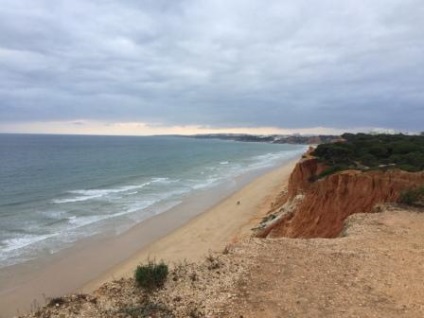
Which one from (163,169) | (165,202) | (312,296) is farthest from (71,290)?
(163,169)

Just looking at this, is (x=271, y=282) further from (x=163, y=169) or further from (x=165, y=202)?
(x=163, y=169)

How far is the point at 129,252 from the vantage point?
71.3ft

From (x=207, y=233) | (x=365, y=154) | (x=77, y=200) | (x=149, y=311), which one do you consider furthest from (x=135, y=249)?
(x=365, y=154)

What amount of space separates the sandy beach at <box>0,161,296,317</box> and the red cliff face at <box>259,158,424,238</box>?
3261mm

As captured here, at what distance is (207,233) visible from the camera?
2489 cm

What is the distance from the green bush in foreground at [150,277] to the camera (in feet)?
29.6

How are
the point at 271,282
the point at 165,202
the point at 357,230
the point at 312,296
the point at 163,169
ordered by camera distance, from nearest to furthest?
the point at 312,296, the point at 271,282, the point at 357,230, the point at 165,202, the point at 163,169

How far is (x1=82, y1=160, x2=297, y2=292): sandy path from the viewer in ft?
63.7

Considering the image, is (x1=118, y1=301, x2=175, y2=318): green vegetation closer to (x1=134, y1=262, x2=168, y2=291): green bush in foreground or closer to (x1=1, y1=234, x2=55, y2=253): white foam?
(x1=134, y1=262, x2=168, y2=291): green bush in foreground

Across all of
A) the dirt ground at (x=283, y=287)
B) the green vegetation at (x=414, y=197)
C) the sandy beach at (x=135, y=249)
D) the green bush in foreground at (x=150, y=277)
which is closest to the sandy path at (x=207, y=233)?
the sandy beach at (x=135, y=249)

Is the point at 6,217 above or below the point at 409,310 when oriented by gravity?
below

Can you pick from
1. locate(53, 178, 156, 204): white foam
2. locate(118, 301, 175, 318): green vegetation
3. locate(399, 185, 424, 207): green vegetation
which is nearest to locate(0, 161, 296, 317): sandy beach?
locate(118, 301, 175, 318): green vegetation

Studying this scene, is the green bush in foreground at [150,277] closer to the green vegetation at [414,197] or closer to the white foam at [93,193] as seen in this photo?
the green vegetation at [414,197]

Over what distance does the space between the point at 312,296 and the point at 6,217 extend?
25161 mm
